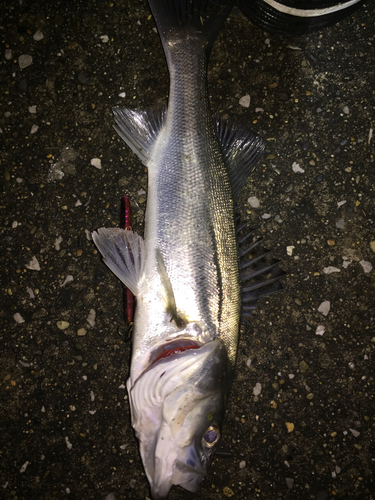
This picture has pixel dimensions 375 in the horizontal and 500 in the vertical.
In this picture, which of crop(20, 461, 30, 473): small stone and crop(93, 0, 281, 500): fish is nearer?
crop(93, 0, 281, 500): fish

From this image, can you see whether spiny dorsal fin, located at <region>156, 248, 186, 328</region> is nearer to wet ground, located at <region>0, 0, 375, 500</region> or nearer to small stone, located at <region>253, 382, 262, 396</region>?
wet ground, located at <region>0, 0, 375, 500</region>

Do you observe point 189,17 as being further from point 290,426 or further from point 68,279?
point 290,426

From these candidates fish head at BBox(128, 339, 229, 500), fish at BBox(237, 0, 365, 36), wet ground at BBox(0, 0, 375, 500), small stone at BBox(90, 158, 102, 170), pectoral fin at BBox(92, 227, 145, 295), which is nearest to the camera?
fish head at BBox(128, 339, 229, 500)

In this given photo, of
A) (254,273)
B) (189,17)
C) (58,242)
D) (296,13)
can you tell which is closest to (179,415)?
(254,273)

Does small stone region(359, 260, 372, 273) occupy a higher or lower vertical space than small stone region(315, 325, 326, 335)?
higher

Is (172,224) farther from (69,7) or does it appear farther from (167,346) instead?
(69,7)

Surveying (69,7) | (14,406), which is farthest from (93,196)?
(14,406)

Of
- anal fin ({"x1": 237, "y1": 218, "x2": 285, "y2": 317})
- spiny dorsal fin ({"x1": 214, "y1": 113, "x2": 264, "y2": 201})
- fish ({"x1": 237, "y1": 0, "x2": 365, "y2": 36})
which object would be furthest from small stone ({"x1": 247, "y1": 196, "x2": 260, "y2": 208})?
fish ({"x1": 237, "y1": 0, "x2": 365, "y2": 36})
